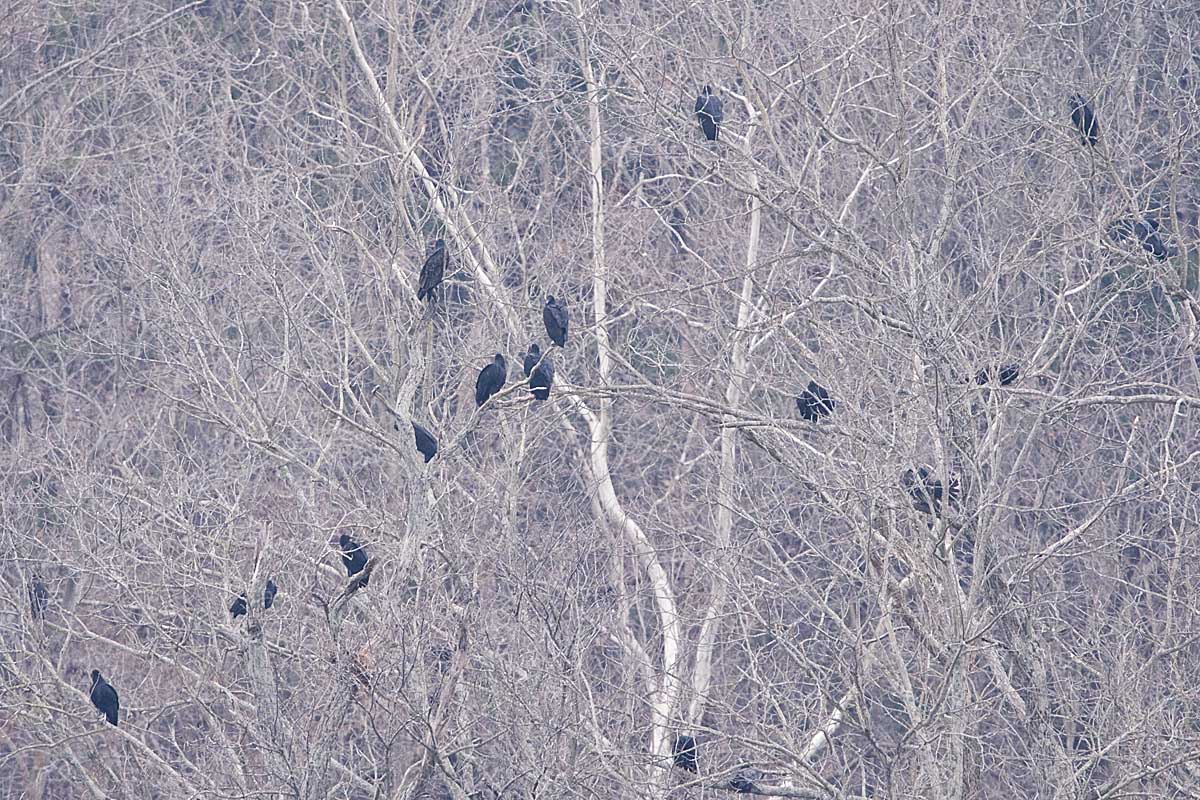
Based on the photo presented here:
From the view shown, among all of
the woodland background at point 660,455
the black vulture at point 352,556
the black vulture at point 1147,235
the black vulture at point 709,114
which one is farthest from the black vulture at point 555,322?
the black vulture at point 1147,235

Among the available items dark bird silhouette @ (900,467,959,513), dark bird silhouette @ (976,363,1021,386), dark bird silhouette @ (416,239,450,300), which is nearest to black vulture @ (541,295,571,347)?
dark bird silhouette @ (416,239,450,300)

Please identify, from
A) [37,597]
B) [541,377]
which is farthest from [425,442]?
[37,597]

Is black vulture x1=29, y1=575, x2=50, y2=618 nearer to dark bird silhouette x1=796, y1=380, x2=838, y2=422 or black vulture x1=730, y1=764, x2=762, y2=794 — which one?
black vulture x1=730, y1=764, x2=762, y2=794

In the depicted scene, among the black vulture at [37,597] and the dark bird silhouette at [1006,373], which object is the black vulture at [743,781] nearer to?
the dark bird silhouette at [1006,373]

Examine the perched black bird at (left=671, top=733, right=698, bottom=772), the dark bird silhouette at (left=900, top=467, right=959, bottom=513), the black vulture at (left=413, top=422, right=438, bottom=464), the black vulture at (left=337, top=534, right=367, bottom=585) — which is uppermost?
the black vulture at (left=413, top=422, right=438, bottom=464)

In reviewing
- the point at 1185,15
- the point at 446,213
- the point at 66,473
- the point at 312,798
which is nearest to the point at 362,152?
the point at 66,473

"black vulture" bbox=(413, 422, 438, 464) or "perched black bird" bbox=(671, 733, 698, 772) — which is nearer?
"black vulture" bbox=(413, 422, 438, 464)

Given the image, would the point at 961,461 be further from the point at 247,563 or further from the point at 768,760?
the point at 247,563
